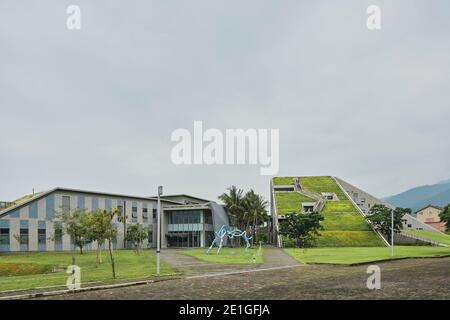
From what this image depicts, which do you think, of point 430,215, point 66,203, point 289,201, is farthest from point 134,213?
point 430,215

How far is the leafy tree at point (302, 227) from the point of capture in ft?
229

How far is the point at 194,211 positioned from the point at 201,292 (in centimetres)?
6582

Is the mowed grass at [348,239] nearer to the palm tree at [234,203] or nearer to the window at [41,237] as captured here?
A: the palm tree at [234,203]

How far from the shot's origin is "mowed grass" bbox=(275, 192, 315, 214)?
9206 cm

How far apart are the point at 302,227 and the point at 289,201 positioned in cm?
3010

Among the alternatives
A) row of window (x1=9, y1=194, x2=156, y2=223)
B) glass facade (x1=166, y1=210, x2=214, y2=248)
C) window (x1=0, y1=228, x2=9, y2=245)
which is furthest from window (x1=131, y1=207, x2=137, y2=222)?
window (x1=0, y1=228, x2=9, y2=245)

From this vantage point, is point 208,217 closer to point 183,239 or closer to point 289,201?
point 183,239

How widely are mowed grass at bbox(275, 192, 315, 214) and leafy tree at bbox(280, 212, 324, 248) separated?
17821 millimetres

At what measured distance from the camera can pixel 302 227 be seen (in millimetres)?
69625

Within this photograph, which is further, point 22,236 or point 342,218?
point 342,218

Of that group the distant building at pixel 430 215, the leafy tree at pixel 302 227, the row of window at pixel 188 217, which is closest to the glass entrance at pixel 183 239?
the row of window at pixel 188 217

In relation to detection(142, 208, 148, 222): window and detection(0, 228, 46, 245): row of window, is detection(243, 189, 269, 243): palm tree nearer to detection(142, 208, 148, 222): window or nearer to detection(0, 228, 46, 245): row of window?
detection(142, 208, 148, 222): window
